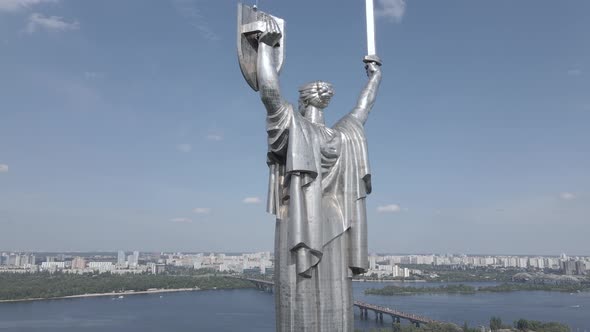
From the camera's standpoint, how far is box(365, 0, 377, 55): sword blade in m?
4.21

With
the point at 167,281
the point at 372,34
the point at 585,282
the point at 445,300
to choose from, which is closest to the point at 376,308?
the point at 445,300

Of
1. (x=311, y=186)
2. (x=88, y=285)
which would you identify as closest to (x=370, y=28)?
(x=311, y=186)

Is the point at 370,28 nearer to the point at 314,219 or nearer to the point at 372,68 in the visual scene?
the point at 372,68

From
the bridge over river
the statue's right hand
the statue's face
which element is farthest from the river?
the statue's right hand

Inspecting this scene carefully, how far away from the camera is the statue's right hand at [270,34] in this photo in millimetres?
3570

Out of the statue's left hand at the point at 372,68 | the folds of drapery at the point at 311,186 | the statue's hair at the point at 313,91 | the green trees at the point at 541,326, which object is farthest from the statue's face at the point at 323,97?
the green trees at the point at 541,326

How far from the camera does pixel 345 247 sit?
3.75 metres

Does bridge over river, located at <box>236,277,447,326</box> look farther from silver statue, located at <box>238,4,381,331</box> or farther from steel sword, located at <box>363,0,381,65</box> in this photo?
silver statue, located at <box>238,4,381,331</box>

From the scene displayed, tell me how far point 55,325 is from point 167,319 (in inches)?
256

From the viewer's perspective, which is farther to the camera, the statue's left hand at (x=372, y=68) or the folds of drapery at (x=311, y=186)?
the statue's left hand at (x=372, y=68)

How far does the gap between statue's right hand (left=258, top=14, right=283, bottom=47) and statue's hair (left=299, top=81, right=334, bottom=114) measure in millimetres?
484

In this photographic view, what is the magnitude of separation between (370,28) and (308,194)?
1.74 metres

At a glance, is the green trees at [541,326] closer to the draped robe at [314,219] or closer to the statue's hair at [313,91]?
the draped robe at [314,219]

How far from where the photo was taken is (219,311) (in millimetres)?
36562
